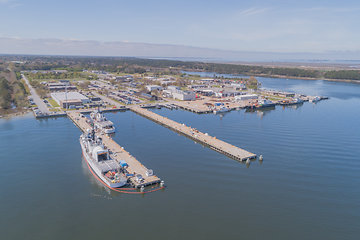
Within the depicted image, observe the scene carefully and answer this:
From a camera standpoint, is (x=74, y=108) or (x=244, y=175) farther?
(x=74, y=108)

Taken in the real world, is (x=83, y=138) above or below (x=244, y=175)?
above

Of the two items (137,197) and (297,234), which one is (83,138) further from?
(297,234)

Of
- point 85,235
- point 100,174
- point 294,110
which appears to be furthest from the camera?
point 294,110

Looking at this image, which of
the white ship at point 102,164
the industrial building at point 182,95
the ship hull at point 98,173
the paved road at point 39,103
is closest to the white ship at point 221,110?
the industrial building at point 182,95

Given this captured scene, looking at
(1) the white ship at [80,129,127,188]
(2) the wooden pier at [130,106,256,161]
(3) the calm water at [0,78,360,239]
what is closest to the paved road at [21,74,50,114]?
(3) the calm water at [0,78,360,239]

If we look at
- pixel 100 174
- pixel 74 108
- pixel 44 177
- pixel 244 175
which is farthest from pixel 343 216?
pixel 74 108

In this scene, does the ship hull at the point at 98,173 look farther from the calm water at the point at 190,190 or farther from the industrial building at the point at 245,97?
the industrial building at the point at 245,97
